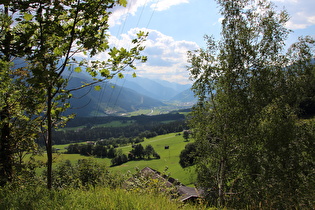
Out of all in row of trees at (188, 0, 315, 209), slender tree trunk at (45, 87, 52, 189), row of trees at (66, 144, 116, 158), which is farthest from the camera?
row of trees at (66, 144, 116, 158)

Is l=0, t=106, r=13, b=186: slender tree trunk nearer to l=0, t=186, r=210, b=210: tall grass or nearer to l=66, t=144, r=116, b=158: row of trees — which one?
l=0, t=186, r=210, b=210: tall grass

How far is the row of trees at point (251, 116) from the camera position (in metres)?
11.0

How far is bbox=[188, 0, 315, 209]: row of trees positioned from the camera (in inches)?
432

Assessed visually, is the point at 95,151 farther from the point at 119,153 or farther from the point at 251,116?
the point at 251,116

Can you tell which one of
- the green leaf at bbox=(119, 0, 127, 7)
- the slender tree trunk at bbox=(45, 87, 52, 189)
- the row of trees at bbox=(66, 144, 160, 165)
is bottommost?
the row of trees at bbox=(66, 144, 160, 165)

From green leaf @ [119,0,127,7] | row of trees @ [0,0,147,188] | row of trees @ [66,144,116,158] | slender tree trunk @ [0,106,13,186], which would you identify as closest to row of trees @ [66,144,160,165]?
row of trees @ [66,144,116,158]

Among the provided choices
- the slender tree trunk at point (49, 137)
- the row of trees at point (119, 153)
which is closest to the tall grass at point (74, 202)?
the slender tree trunk at point (49, 137)

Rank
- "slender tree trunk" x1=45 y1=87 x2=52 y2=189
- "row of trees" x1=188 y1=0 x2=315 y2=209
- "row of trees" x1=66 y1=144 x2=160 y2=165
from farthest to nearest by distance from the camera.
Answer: "row of trees" x1=66 y1=144 x2=160 y2=165 → "row of trees" x1=188 y1=0 x2=315 y2=209 → "slender tree trunk" x1=45 y1=87 x2=52 y2=189

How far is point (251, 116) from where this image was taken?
38.4 ft

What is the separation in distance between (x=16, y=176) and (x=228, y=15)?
1463cm

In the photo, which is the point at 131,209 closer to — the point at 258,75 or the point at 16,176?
the point at 16,176

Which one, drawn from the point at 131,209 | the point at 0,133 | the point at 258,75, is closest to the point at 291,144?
the point at 258,75

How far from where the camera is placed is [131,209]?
12.5 feet

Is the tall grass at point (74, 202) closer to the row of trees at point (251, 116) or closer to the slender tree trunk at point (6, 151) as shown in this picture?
the slender tree trunk at point (6, 151)
